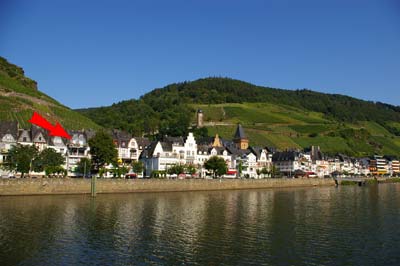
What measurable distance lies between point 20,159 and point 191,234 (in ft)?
172

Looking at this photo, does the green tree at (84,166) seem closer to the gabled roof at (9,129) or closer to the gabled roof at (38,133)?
the gabled roof at (38,133)

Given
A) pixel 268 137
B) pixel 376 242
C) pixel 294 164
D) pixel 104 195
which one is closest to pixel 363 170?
pixel 268 137

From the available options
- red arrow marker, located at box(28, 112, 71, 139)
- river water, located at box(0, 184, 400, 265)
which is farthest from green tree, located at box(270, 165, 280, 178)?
river water, located at box(0, 184, 400, 265)

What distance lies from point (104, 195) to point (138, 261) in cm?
4779

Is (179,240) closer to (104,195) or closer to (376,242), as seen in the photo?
(376,242)

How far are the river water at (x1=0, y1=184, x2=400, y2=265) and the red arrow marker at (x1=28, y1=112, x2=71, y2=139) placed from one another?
149 ft

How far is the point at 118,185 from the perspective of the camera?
79688 mm

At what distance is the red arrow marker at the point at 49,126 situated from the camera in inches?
4151

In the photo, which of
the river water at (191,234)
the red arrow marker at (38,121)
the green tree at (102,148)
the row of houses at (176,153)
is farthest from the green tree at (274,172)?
the river water at (191,234)

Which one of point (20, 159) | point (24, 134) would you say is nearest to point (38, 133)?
point (24, 134)

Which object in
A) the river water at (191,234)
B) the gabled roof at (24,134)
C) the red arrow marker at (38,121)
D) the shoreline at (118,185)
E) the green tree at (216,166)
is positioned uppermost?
the red arrow marker at (38,121)

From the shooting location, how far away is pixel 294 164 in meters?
152

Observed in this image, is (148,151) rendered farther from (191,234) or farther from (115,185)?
(191,234)

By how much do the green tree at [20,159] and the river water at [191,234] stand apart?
19.0 meters
